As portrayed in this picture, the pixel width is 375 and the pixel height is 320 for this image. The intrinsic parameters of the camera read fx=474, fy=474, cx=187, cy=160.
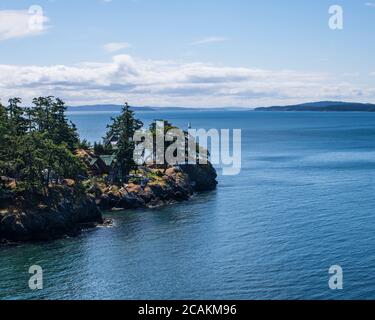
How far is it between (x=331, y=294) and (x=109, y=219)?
4868cm

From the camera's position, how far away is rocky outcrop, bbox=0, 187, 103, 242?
74.3 m

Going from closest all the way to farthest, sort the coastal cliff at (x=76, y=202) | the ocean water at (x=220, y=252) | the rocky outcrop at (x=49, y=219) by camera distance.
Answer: the ocean water at (x=220, y=252)
the rocky outcrop at (x=49, y=219)
the coastal cliff at (x=76, y=202)

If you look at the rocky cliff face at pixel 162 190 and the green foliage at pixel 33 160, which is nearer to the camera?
the green foliage at pixel 33 160

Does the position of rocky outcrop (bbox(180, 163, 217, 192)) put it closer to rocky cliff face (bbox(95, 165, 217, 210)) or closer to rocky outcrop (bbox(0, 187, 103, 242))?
rocky cliff face (bbox(95, 165, 217, 210))

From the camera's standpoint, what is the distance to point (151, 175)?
11062 cm

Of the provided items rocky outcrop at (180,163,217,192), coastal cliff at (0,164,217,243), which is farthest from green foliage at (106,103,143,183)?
rocky outcrop at (180,163,217,192)

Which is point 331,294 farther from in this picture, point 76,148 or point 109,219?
point 76,148

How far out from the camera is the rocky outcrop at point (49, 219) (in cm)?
7431
